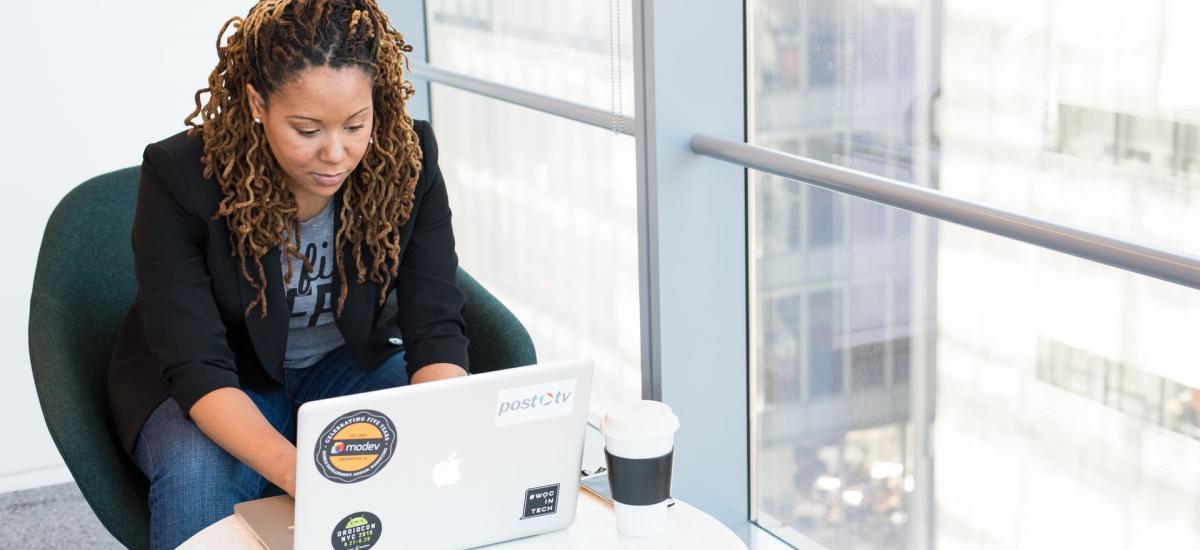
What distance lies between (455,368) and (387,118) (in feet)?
1.17

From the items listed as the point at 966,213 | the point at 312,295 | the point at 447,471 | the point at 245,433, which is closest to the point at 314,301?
the point at 312,295

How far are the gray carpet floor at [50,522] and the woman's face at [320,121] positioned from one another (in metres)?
1.31

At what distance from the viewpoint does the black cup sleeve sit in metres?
1.29

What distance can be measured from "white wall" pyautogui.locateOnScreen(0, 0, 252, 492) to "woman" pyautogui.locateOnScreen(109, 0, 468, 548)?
3.65 feet

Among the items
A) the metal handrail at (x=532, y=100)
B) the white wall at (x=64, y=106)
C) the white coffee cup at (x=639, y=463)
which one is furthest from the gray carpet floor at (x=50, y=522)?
the white coffee cup at (x=639, y=463)

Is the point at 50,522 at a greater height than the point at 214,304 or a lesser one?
lesser

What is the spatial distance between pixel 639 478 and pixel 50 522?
6.20ft

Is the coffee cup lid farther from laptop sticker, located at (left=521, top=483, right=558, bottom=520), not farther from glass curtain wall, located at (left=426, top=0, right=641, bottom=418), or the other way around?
glass curtain wall, located at (left=426, top=0, right=641, bottom=418)

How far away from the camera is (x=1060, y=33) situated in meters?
1.56

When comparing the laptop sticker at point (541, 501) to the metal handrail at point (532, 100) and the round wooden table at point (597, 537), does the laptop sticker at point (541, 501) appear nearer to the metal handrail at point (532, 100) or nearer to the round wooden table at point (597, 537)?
the round wooden table at point (597, 537)

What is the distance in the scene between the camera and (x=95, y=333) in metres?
1.88

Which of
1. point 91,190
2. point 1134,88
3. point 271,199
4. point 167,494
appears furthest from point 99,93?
point 1134,88

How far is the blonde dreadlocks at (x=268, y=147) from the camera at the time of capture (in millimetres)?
1544

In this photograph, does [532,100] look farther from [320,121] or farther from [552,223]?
[320,121]
